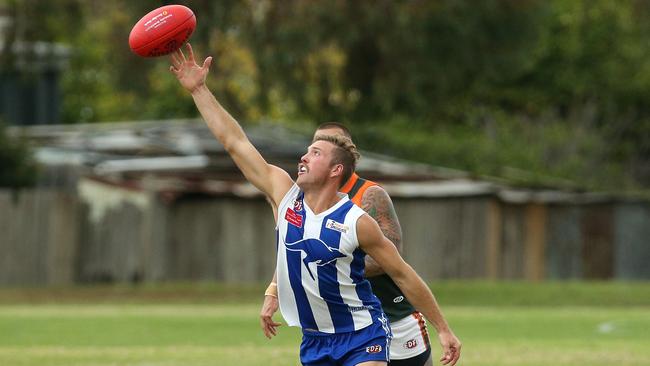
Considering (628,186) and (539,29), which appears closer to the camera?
(539,29)

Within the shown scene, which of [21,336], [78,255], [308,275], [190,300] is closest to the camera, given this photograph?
[308,275]

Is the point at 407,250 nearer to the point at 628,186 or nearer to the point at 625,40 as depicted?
the point at 628,186

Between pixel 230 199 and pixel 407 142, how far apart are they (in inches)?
418

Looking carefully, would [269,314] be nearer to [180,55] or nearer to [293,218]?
[293,218]

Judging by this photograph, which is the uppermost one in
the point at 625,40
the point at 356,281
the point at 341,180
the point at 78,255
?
the point at 625,40

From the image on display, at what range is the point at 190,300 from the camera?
107 ft

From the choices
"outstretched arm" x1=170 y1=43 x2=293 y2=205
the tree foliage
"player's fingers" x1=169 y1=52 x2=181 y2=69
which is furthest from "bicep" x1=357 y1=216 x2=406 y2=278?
the tree foliage

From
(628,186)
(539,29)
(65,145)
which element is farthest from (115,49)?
(628,186)

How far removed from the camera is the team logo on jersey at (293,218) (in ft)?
26.9

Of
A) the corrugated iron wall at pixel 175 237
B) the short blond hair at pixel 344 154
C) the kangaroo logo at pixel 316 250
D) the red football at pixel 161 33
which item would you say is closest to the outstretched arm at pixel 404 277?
the kangaroo logo at pixel 316 250

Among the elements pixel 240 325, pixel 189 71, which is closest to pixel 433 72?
pixel 240 325

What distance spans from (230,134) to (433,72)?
1141 inches

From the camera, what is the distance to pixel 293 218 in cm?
823

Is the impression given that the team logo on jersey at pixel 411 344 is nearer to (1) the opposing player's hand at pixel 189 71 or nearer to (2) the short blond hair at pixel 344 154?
(2) the short blond hair at pixel 344 154
